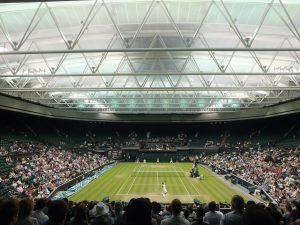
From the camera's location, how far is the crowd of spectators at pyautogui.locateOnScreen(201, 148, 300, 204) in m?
22.8

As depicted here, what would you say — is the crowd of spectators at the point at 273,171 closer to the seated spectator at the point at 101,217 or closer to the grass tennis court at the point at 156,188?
the grass tennis court at the point at 156,188

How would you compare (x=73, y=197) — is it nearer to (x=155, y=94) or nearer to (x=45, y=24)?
(x=45, y=24)

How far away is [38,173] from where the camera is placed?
92.5ft

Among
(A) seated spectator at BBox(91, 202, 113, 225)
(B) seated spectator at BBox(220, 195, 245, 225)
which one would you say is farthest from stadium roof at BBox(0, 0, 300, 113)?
(A) seated spectator at BBox(91, 202, 113, 225)

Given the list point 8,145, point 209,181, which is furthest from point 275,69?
point 8,145

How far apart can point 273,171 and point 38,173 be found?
23.2 meters

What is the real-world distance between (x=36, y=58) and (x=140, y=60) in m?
8.39

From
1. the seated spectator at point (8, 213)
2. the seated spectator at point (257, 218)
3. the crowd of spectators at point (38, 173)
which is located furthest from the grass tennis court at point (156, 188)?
the seated spectator at point (257, 218)

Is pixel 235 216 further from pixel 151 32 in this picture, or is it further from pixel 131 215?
pixel 151 32

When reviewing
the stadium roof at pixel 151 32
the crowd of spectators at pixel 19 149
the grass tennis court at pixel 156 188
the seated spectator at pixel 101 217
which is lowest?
the seated spectator at pixel 101 217

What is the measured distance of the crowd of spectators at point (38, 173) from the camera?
74.4ft

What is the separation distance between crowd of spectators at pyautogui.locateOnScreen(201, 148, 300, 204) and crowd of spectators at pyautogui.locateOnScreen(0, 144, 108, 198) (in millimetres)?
17250

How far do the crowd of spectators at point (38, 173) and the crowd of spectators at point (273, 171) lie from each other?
17250mm

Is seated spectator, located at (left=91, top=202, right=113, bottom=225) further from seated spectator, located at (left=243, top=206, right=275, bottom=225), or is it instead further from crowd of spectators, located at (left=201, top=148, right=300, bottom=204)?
crowd of spectators, located at (left=201, top=148, right=300, bottom=204)
